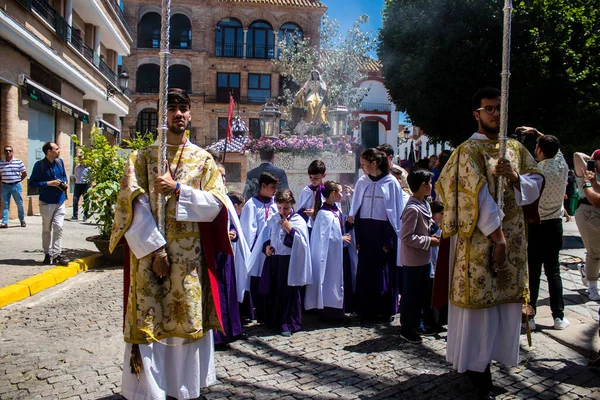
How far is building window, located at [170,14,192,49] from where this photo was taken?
1497 inches

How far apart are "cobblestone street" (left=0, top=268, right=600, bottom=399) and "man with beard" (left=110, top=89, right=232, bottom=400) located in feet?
1.77

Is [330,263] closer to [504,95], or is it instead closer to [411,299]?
[411,299]

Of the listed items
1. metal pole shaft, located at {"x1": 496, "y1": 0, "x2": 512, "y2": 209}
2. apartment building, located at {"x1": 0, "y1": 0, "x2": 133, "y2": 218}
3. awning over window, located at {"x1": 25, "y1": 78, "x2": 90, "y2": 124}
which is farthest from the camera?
awning over window, located at {"x1": 25, "y1": 78, "x2": 90, "y2": 124}

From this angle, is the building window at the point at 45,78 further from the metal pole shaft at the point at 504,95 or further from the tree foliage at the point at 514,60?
the metal pole shaft at the point at 504,95

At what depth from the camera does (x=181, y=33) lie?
125ft

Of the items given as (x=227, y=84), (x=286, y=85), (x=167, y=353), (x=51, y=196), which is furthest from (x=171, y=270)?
(x=227, y=84)

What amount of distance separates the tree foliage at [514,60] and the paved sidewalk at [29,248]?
430 inches

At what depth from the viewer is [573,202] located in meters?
15.6

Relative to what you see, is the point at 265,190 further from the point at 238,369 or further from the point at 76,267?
the point at 76,267

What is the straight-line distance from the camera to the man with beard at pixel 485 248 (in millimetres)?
3689

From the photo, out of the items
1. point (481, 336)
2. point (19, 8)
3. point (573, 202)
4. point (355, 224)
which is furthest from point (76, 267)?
point (573, 202)

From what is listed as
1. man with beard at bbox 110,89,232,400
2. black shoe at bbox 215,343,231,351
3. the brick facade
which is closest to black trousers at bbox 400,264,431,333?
black shoe at bbox 215,343,231,351

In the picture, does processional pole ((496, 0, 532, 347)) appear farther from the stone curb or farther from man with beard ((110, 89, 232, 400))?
the stone curb

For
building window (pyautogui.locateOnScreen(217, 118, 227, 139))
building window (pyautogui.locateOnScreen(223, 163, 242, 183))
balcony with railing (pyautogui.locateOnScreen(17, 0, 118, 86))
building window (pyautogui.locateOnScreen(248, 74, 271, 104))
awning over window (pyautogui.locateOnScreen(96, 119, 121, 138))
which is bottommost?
building window (pyautogui.locateOnScreen(223, 163, 242, 183))
